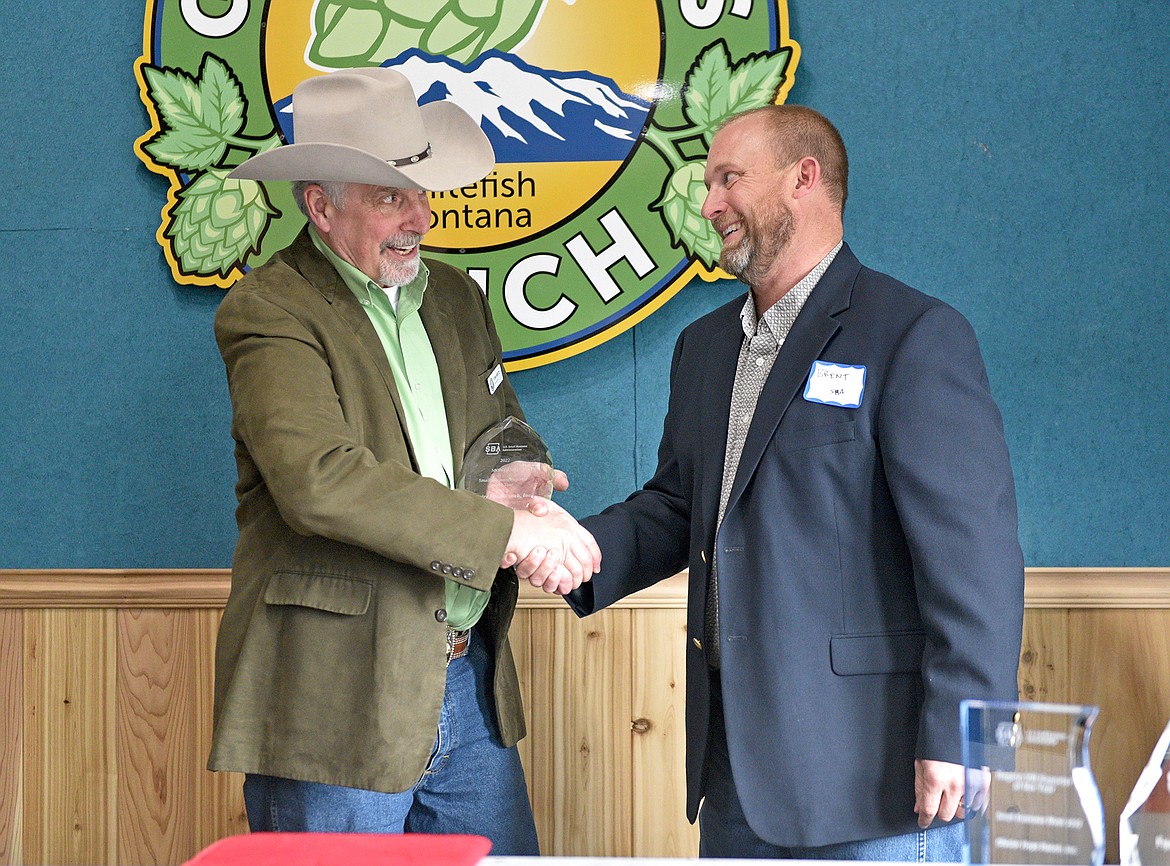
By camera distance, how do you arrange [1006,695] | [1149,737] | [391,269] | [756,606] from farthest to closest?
[1149,737], [391,269], [756,606], [1006,695]

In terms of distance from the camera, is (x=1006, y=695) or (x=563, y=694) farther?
(x=563, y=694)

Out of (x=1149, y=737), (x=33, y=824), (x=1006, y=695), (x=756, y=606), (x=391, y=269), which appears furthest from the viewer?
(x=33, y=824)

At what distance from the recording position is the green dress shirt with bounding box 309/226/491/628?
1.79 meters

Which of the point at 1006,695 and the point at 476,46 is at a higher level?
the point at 476,46

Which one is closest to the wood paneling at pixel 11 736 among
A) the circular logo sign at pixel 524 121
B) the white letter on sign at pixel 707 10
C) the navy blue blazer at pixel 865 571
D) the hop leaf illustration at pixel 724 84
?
the circular logo sign at pixel 524 121

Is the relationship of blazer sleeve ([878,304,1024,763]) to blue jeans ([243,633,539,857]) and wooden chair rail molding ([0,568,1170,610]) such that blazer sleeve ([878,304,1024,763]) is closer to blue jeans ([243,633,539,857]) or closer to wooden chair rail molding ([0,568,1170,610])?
blue jeans ([243,633,539,857])

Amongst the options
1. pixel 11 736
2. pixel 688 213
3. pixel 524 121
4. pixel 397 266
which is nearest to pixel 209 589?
pixel 11 736

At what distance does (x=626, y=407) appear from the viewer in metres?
2.54

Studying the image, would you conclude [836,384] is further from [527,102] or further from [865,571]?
[527,102]

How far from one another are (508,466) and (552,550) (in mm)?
217

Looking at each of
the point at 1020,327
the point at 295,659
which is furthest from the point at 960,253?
the point at 295,659

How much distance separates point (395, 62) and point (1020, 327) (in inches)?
62.0

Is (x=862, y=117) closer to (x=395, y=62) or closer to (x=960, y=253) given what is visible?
(x=960, y=253)

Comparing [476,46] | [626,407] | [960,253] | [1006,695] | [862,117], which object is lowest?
[1006,695]
